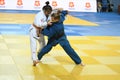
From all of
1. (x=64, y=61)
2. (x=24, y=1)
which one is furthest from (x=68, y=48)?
(x=24, y=1)

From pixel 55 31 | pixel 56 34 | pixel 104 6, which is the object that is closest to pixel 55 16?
pixel 55 31

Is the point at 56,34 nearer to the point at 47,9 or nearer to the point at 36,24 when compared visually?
the point at 36,24

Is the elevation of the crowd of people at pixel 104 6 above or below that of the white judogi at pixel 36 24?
below

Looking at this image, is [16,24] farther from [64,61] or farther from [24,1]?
[64,61]

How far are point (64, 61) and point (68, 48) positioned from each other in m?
0.99

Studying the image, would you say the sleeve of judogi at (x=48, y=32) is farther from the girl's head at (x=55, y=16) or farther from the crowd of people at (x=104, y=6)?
the crowd of people at (x=104, y=6)

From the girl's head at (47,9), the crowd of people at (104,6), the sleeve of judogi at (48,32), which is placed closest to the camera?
the girl's head at (47,9)

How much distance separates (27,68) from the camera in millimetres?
10789

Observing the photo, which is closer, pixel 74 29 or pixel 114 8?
pixel 74 29

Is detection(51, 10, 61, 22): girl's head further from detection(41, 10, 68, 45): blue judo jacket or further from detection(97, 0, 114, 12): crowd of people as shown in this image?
detection(97, 0, 114, 12): crowd of people

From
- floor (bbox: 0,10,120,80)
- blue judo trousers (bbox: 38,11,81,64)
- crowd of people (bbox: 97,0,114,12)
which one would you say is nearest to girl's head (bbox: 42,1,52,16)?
blue judo trousers (bbox: 38,11,81,64)

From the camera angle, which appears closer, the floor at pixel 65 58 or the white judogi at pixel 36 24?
the floor at pixel 65 58

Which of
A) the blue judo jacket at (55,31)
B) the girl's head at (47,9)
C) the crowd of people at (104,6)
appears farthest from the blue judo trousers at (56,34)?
the crowd of people at (104,6)

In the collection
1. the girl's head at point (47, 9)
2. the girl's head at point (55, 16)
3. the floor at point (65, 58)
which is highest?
the girl's head at point (47, 9)
